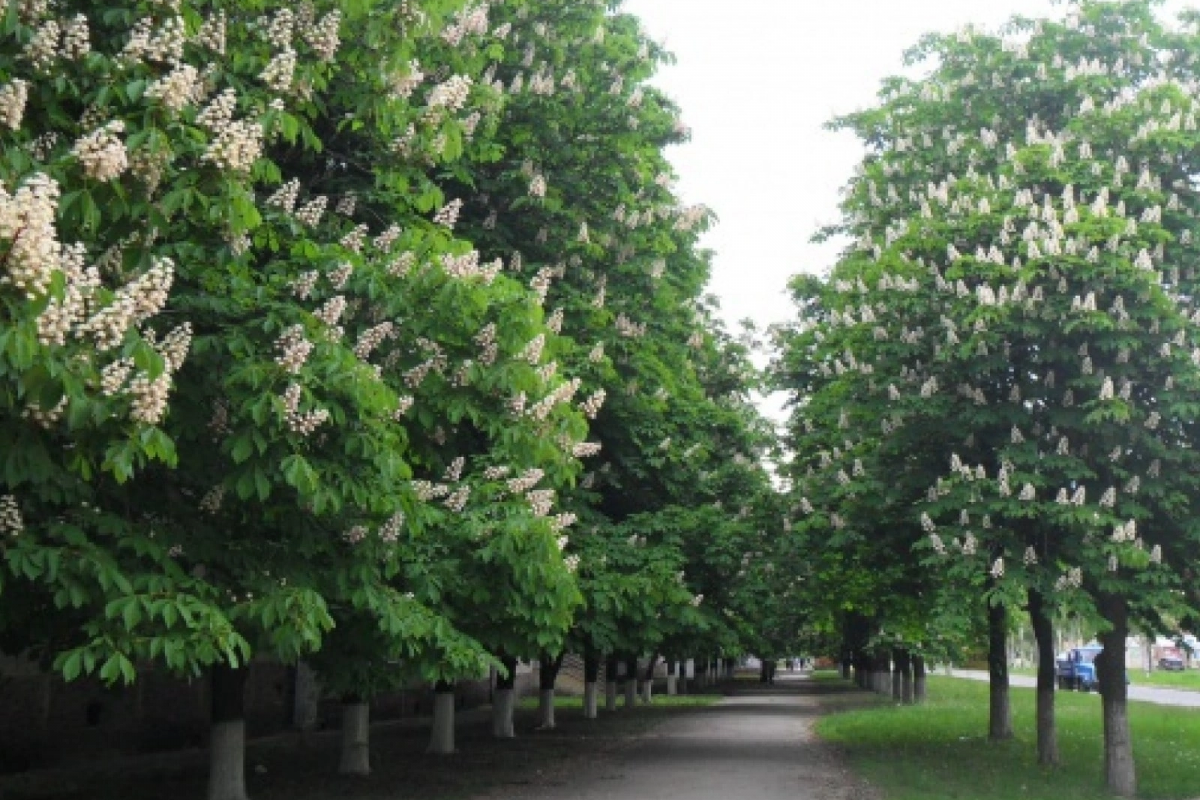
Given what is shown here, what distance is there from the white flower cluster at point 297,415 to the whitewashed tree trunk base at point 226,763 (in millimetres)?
6496

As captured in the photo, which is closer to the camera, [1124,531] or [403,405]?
[403,405]

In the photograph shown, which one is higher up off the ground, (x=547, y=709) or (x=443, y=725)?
(x=443, y=725)

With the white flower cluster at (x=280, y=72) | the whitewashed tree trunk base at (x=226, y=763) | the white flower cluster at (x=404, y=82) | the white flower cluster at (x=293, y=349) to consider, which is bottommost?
the whitewashed tree trunk base at (x=226, y=763)

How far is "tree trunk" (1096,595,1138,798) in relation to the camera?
16391 millimetres

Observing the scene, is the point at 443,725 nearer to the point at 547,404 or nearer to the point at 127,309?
the point at 547,404

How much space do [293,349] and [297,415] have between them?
432 mm

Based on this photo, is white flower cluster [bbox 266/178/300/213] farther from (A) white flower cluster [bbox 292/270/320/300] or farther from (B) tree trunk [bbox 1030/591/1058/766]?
(B) tree trunk [bbox 1030/591/1058/766]

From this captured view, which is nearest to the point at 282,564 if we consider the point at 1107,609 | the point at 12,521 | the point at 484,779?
the point at 12,521

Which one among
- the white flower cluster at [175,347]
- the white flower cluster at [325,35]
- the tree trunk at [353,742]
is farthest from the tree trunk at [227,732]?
the white flower cluster at [325,35]

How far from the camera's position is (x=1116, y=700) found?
16.6 m

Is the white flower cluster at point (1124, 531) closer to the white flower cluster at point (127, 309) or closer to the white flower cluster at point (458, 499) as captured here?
the white flower cluster at point (458, 499)

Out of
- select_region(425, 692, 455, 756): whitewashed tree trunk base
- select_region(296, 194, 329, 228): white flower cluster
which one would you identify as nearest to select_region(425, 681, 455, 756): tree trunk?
select_region(425, 692, 455, 756): whitewashed tree trunk base

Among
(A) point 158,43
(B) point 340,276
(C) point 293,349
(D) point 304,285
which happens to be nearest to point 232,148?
(A) point 158,43

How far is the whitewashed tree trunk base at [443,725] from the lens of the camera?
2167 cm
